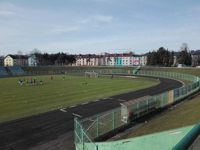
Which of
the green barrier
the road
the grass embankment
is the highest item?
the green barrier

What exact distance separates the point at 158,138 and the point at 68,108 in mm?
20293

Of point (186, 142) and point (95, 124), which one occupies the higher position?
point (186, 142)

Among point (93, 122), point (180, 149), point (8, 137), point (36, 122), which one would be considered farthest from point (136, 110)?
point (180, 149)

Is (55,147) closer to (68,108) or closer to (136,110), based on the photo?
(136,110)

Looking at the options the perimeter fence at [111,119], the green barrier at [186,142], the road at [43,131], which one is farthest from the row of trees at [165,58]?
the green barrier at [186,142]

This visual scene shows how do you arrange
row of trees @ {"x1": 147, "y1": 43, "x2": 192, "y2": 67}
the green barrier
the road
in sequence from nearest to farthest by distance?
the green barrier
the road
row of trees @ {"x1": 147, "y1": 43, "x2": 192, "y2": 67}

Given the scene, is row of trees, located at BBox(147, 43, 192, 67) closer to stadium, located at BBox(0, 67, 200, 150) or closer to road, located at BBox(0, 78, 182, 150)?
stadium, located at BBox(0, 67, 200, 150)

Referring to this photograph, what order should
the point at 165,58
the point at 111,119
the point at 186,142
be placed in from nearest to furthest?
1. the point at 186,142
2. the point at 111,119
3. the point at 165,58

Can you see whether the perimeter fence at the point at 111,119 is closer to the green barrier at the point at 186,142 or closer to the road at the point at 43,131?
the road at the point at 43,131

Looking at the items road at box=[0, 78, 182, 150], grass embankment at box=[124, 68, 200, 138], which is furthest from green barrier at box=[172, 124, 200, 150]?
grass embankment at box=[124, 68, 200, 138]

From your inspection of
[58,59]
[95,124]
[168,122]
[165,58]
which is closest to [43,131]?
[95,124]

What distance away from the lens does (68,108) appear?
Answer: 29.4 m

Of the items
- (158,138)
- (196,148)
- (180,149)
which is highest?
(180,149)

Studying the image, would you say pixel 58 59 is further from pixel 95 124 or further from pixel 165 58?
pixel 95 124
